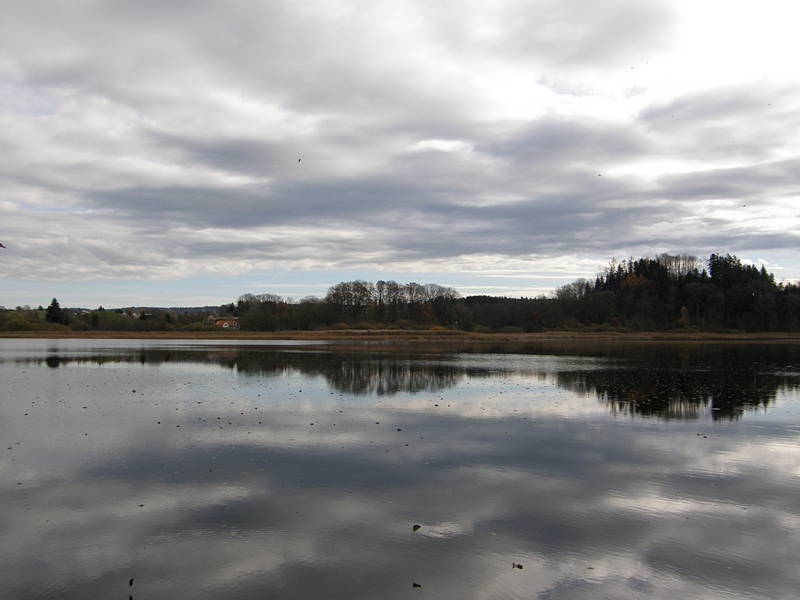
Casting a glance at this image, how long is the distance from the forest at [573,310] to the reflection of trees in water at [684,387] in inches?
2704

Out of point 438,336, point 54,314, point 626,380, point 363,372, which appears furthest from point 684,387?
point 54,314

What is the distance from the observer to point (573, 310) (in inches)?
4360

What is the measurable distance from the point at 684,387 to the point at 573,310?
92.7 meters

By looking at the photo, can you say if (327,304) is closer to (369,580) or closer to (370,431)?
(370,431)

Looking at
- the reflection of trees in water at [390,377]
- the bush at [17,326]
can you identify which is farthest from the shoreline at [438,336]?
the reflection of trees in water at [390,377]

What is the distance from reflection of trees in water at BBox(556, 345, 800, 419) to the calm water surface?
1.05ft

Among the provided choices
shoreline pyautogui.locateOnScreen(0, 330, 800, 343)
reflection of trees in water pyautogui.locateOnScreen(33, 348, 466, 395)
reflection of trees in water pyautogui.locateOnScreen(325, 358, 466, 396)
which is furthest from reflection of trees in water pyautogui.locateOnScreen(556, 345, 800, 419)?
shoreline pyautogui.locateOnScreen(0, 330, 800, 343)

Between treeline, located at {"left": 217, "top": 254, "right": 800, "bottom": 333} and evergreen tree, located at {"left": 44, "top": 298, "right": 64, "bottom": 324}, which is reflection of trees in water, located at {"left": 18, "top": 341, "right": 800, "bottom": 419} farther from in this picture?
evergreen tree, located at {"left": 44, "top": 298, "right": 64, "bottom": 324}

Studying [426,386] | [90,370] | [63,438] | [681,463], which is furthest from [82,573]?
[90,370]

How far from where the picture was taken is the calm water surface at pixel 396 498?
225 inches

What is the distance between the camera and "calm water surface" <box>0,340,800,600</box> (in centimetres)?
573

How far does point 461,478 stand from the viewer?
29.9 feet

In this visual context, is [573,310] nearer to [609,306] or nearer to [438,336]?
[609,306]

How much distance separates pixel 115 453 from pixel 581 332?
9249cm
